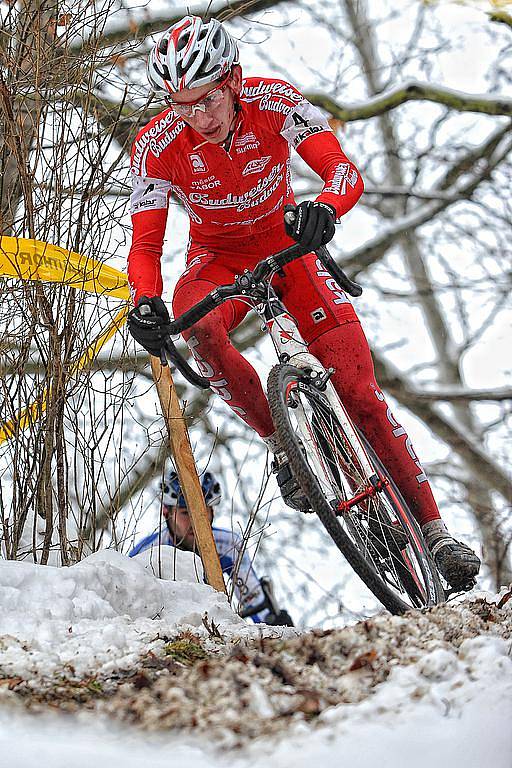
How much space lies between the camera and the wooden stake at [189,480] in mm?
4316

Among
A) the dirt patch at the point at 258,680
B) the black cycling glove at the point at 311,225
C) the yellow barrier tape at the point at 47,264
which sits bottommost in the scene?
the dirt patch at the point at 258,680

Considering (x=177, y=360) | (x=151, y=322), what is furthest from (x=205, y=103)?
(x=177, y=360)

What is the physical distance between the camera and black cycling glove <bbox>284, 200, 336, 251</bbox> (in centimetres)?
313

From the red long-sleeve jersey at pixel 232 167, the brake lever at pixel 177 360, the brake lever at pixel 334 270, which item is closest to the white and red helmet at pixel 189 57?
the red long-sleeve jersey at pixel 232 167

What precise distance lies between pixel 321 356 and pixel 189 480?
114cm

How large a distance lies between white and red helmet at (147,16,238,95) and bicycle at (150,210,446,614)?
2.21 ft

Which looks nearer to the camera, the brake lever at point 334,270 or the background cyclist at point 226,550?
the brake lever at point 334,270

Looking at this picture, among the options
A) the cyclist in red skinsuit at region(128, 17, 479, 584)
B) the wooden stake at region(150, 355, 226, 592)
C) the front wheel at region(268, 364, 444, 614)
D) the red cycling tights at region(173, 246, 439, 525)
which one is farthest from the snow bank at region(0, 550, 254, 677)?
the red cycling tights at region(173, 246, 439, 525)

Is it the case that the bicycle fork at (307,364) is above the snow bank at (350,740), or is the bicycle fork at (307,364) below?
above

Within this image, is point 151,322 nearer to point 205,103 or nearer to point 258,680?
point 205,103

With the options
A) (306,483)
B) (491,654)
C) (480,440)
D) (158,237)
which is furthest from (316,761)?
(480,440)

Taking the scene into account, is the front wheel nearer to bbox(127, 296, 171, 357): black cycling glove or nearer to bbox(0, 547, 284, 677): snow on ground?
bbox(127, 296, 171, 357): black cycling glove

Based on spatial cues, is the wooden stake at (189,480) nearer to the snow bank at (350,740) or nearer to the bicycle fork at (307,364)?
the bicycle fork at (307,364)

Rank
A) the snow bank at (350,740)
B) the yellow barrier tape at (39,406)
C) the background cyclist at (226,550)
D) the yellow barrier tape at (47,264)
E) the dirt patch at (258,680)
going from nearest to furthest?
the snow bank at (350,740) → the dirt patch at (258,680) → the yellow barrier tape at (47,264) → the yellow barrier tape at (39,406) → the background cyclist at (226,550)
